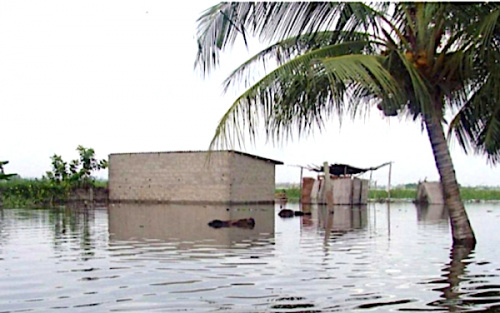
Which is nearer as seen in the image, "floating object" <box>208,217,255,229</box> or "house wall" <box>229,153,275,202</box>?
"floating object" <box>208,217,255,229</box>

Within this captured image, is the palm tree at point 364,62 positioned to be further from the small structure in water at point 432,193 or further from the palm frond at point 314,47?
the small structure in water at point 432,193

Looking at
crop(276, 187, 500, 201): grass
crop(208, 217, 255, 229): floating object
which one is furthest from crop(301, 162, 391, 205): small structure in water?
crop(208, 217, 255, 229): floating object

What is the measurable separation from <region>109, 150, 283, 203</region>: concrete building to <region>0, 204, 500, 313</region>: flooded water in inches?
589

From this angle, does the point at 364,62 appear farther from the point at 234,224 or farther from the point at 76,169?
the point at 76,169

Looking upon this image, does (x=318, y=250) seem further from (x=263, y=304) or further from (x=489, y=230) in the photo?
(x=489, y=230)

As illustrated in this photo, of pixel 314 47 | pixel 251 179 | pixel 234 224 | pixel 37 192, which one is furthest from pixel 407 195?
pixel 314 47

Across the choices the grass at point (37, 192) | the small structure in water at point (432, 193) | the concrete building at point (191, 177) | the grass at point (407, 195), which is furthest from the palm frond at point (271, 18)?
the grass at point (407, 195)

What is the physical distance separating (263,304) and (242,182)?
23.0m

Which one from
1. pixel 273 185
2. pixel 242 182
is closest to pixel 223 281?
pixel 242 182

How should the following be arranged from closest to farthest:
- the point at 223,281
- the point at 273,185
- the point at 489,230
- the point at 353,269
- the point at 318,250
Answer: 1. the point at 223,281
2. the point at 353,269
3. the point at 318,250
4. the point at 489,230
5. the point at 273,185

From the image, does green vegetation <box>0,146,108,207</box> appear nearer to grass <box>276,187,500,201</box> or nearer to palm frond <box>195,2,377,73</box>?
grass <box>276,187,500,201</box>

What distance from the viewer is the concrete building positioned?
28.1 m

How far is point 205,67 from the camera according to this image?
8.95 metres

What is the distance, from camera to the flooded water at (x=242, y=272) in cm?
554
